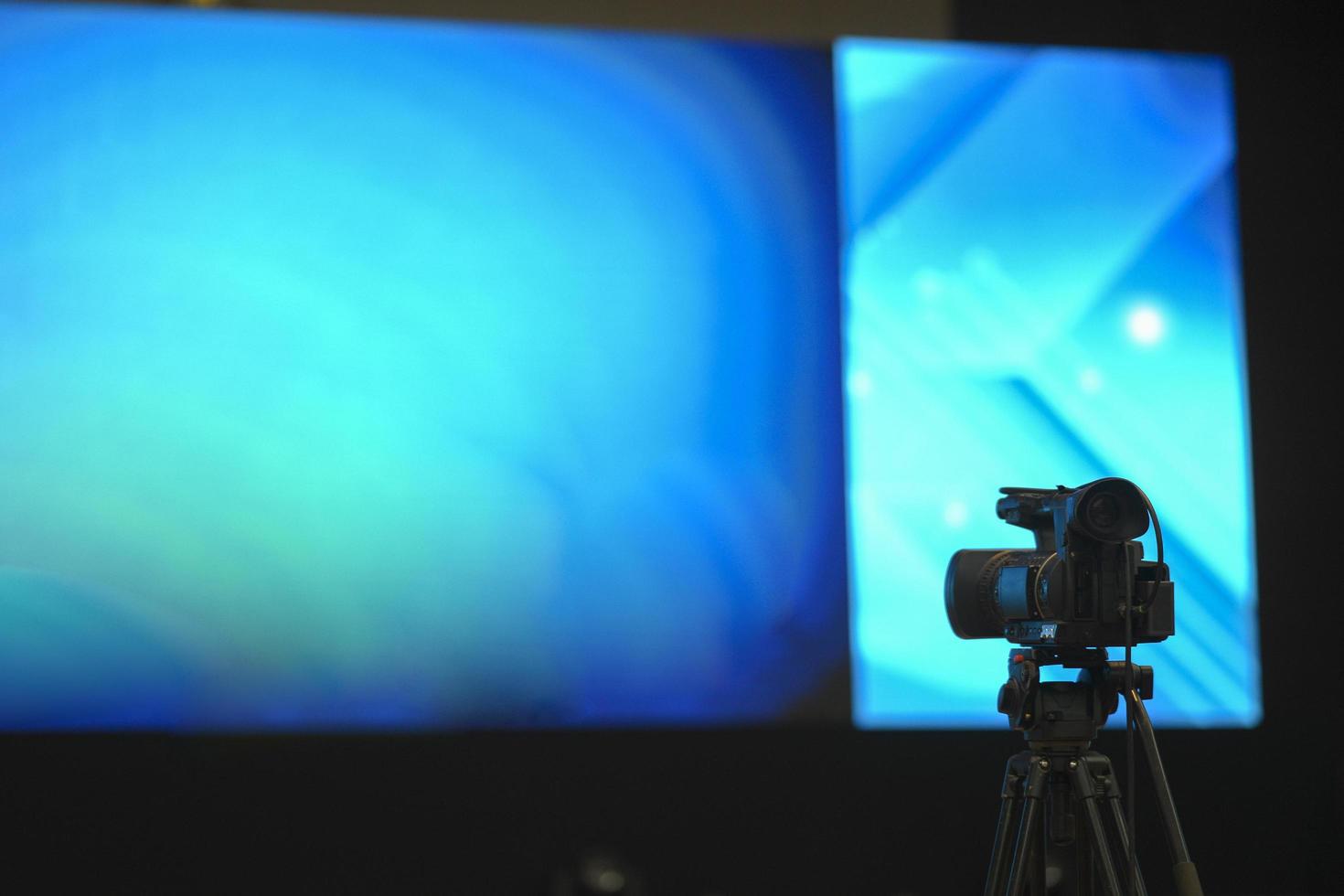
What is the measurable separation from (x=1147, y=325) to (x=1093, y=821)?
189 cm

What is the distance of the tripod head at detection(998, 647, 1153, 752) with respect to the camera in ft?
7.32

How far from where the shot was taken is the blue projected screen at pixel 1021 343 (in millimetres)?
3588

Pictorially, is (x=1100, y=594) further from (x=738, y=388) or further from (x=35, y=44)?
(x=35, y=44)

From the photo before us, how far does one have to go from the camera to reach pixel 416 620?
3.43 meters

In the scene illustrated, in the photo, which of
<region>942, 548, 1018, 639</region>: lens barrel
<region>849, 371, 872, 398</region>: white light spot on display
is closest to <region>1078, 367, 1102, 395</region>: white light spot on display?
<region>849, 371, 872, 398</region>: white light spot on display

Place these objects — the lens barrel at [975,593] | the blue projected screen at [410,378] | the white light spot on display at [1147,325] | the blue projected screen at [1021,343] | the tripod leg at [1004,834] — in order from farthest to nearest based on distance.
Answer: the white light spot on display at [1147,325] < the blue projected screen at [1021,343] < the blue projected screen at [410,378] < the lens barrel at [975,593] < the tripod leg at [1004,834]

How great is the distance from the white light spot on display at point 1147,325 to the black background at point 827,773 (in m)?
0.22

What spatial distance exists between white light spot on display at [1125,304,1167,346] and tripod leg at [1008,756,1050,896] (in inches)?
70.2

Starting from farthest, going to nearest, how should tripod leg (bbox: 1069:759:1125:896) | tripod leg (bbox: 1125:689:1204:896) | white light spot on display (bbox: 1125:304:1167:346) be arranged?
white light spot on display (bbox: 1125:304:1167:346) → tripod leg (bbox: 1069:759:1125:896) → tripod leg (bbox: 1125:689:1204:896)

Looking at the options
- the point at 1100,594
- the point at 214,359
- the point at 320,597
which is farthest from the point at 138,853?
the point at 1100,594

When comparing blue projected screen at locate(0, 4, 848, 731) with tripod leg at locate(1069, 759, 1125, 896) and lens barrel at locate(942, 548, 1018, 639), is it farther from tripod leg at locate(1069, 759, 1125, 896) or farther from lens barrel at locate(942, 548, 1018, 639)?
tripod leg at locate(1069, 759, 1125, 896)

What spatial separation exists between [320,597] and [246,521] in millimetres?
256

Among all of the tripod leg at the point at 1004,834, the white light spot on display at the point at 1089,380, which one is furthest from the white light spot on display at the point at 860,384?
the tripod leg at the point at 1004,834

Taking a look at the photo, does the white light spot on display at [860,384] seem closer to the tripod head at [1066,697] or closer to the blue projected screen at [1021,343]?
the blue projected screen at [1021,343]
